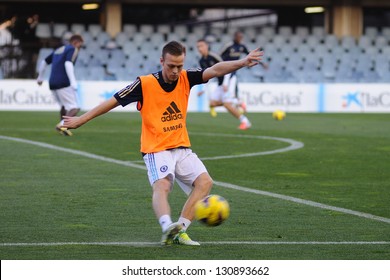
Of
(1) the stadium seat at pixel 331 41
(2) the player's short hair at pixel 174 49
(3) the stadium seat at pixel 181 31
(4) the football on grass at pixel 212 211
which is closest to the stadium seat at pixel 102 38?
(3) the stadium seat at pixel 181 31

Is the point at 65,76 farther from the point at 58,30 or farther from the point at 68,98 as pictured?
the point at 58,30

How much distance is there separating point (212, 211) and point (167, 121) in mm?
880

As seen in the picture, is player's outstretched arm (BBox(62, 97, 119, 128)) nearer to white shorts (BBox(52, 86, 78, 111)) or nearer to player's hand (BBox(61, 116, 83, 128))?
player's hand (BBox(61, 116, 83, 128))

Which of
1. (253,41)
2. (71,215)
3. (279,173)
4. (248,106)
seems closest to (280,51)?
(253,41)

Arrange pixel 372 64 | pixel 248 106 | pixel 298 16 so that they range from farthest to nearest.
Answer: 1. pixel 298 16
2. pixel 372 64
3. pixel 248 106

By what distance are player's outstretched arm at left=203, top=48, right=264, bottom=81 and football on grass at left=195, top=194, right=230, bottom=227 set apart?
1.07 meters

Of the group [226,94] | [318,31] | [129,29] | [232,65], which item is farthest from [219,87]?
[318,31]

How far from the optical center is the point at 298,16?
50.9 metres

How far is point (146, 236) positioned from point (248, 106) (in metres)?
28.3

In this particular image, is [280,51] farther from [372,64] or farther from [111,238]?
[111,238]

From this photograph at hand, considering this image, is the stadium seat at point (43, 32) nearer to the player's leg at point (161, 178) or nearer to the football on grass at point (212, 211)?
the player's leg at point (161, 178)

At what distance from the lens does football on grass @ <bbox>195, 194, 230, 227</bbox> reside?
851 cm

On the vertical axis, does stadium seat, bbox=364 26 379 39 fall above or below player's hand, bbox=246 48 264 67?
A: above

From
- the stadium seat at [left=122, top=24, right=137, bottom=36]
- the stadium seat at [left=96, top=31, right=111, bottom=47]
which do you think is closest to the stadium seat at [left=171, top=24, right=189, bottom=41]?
the stadium seat at [left=122, top=24, right=137, bottom=36]
